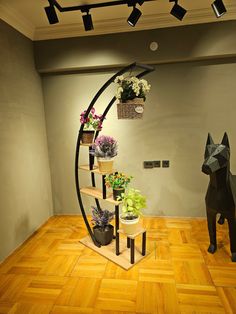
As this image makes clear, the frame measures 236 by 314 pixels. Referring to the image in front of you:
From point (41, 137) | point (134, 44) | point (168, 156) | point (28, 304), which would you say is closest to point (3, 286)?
point (28, 304)

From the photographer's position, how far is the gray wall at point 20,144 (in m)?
2.30

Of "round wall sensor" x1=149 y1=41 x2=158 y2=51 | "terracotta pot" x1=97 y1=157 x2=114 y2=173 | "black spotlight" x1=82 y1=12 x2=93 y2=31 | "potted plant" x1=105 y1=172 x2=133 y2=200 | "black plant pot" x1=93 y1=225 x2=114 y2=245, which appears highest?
"black spotlight" x1=82 y1=12 x2=93 y2=31

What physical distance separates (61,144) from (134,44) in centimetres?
166

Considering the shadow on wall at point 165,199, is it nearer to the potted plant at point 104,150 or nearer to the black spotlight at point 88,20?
the potted plant at point 104,150

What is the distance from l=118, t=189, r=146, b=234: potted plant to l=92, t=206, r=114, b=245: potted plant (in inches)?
14.4

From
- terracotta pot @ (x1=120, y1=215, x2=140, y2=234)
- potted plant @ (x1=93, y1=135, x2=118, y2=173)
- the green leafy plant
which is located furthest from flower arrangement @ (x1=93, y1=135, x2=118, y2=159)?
terracotta pot @ (x1=120, y1=215, x2=140, y2=234)

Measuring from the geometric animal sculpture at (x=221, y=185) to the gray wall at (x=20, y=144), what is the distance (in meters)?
2.01

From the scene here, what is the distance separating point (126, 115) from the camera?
2.01m

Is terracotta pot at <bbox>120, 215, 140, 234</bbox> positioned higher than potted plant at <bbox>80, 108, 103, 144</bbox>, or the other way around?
potted plant at <bbox>80, 108, 103, 144</bbox>

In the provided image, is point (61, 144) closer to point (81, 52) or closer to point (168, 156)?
point (81, 52)

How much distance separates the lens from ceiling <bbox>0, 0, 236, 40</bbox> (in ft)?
7.36

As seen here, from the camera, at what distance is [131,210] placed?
83.0 inches

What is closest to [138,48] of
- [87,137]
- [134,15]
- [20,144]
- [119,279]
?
[134,15]

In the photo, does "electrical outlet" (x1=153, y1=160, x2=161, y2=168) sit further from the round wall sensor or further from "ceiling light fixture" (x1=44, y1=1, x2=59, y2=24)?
"ceiling light fixture" (x1=44, y1=1, x2=59, y2=24)
